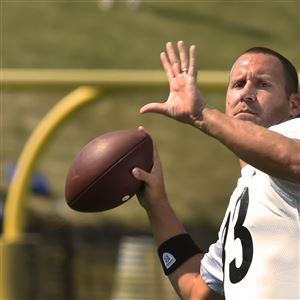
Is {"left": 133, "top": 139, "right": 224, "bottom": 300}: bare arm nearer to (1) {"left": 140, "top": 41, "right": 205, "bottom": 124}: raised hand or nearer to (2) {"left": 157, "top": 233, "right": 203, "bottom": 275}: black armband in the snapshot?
(2) {"left": 157, "top": 233, "right": 203, "bottom": 275}: black armband

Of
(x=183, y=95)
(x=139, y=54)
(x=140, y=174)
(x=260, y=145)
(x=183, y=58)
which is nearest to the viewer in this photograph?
(x=260, y=145)

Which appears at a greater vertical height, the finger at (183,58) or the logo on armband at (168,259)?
the finger at (183,58)

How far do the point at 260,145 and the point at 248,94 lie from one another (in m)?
0.31

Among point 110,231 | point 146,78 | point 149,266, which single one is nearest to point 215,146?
point 110,231

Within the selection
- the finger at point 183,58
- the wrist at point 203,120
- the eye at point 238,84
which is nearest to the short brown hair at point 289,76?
the eye at point 238,84

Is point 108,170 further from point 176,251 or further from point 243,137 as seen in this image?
point 243,137

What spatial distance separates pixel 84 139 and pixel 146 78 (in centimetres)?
348

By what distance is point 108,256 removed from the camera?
Answer: 7.06 metres

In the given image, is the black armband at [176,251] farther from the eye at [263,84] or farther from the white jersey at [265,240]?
the eye at [263,84]

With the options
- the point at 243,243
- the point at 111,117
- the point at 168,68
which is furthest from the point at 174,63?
the point at 111,117

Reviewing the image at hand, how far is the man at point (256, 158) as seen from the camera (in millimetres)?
2592

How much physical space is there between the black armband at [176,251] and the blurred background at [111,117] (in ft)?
6.68

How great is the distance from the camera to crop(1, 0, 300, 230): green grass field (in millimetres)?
8539

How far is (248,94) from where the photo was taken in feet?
9.37
